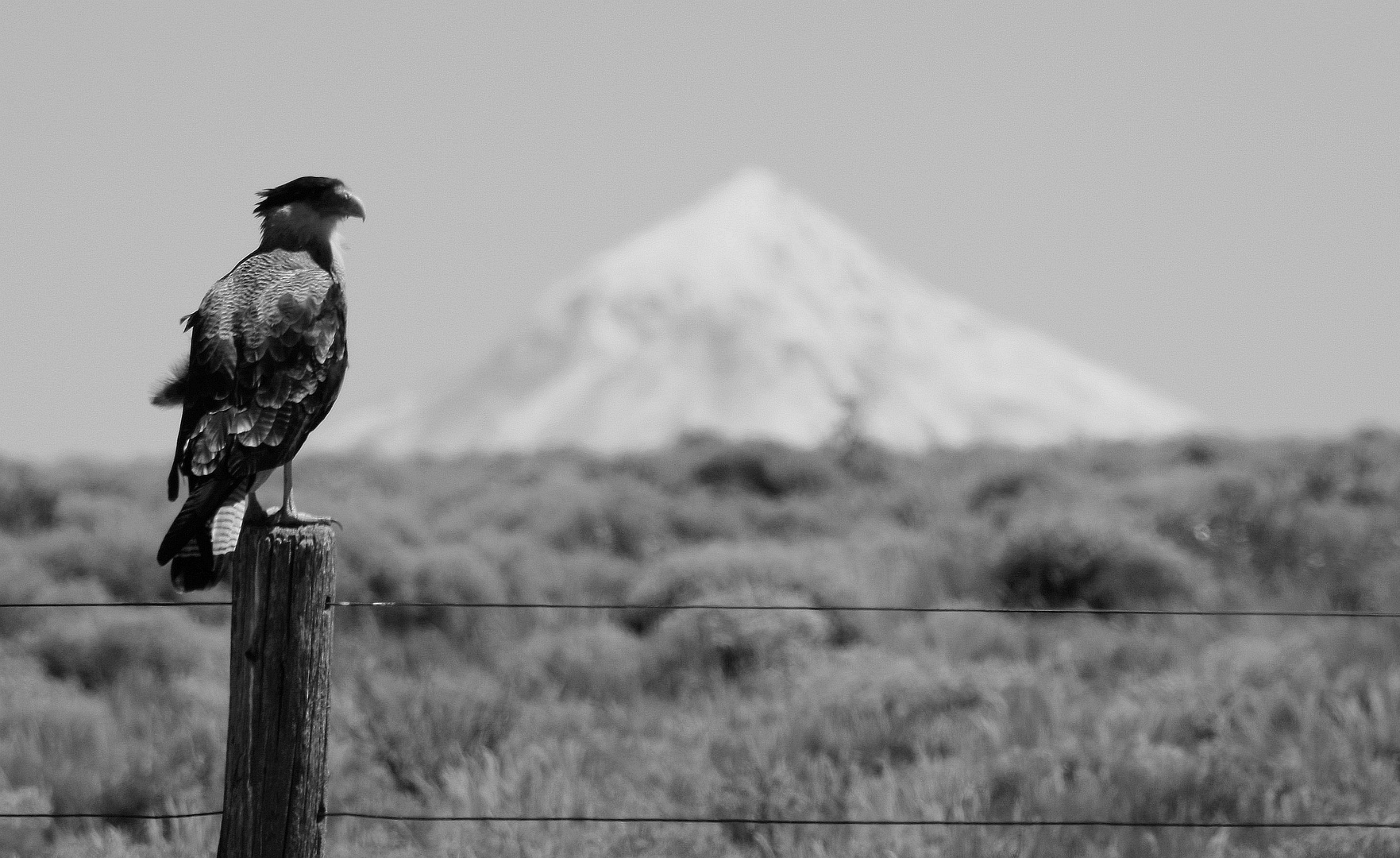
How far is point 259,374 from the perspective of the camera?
13.1 feet

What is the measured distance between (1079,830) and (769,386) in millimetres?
171574

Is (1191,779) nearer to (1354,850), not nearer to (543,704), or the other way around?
(1354,850)

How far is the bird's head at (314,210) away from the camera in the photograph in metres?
4.45

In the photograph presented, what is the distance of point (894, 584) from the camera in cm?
1138

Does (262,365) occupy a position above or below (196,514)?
above

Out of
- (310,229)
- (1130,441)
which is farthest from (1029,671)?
(1130,441)

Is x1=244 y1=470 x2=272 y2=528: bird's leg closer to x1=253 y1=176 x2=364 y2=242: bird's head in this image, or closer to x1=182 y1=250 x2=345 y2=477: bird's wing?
x1=182 y1=250 x2=345 y2=477: bird's wing

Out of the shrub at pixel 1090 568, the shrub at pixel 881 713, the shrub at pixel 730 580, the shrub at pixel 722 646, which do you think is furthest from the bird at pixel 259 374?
the shrub at pixel 1090 568

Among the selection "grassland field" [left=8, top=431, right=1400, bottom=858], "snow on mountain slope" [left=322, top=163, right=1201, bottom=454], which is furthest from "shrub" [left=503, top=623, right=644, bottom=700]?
"snow on mountain slope" [left=322, top=163, right=1201, bottom=454]

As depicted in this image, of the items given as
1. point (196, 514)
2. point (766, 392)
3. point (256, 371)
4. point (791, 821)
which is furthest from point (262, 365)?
point (766, 392)

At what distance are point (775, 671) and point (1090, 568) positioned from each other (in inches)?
136

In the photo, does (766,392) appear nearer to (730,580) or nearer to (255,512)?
(730,580)

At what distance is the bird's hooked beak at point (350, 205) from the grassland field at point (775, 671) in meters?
1.66

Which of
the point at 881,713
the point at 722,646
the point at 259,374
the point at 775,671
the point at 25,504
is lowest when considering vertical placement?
the point at 881,713
